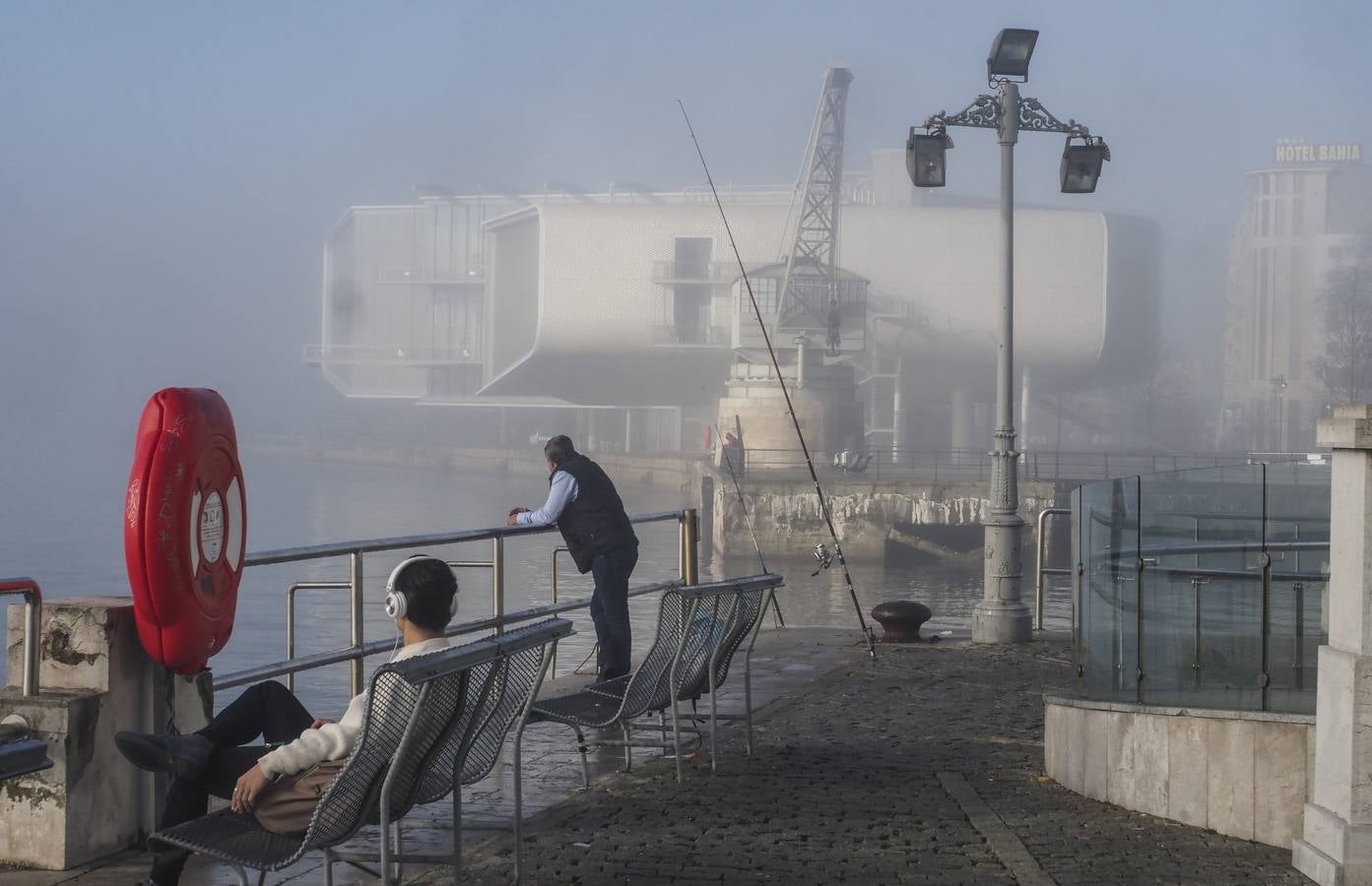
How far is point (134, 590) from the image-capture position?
5473 mm

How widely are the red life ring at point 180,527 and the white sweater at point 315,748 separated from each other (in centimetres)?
111

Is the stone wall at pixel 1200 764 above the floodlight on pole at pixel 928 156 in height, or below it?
below

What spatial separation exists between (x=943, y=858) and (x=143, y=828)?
277 cm

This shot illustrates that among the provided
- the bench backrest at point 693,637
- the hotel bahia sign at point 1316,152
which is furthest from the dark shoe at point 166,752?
the hotel bahia sign at point 1316,152

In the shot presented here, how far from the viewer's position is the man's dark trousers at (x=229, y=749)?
493 cm

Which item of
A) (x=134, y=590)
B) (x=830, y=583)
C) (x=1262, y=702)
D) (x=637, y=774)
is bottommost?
(x=830, y=583)

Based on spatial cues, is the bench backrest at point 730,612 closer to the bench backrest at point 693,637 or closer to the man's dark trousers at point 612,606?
the bench backrest at point 693,637

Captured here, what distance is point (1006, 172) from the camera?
1666cm

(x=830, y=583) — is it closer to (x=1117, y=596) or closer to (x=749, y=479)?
(x=749, y=479)

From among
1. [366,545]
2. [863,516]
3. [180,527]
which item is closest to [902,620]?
[366,545]

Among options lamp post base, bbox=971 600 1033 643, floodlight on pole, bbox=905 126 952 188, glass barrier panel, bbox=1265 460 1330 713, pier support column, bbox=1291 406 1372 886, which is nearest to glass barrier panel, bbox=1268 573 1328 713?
glass barrier panel, bbox=1265 460 1330 713

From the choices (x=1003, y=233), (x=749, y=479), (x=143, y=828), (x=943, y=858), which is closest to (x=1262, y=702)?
(x=943, y=858)

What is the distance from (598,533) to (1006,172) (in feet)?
27.2

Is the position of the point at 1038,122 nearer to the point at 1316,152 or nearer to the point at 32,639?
the point at 32,639
